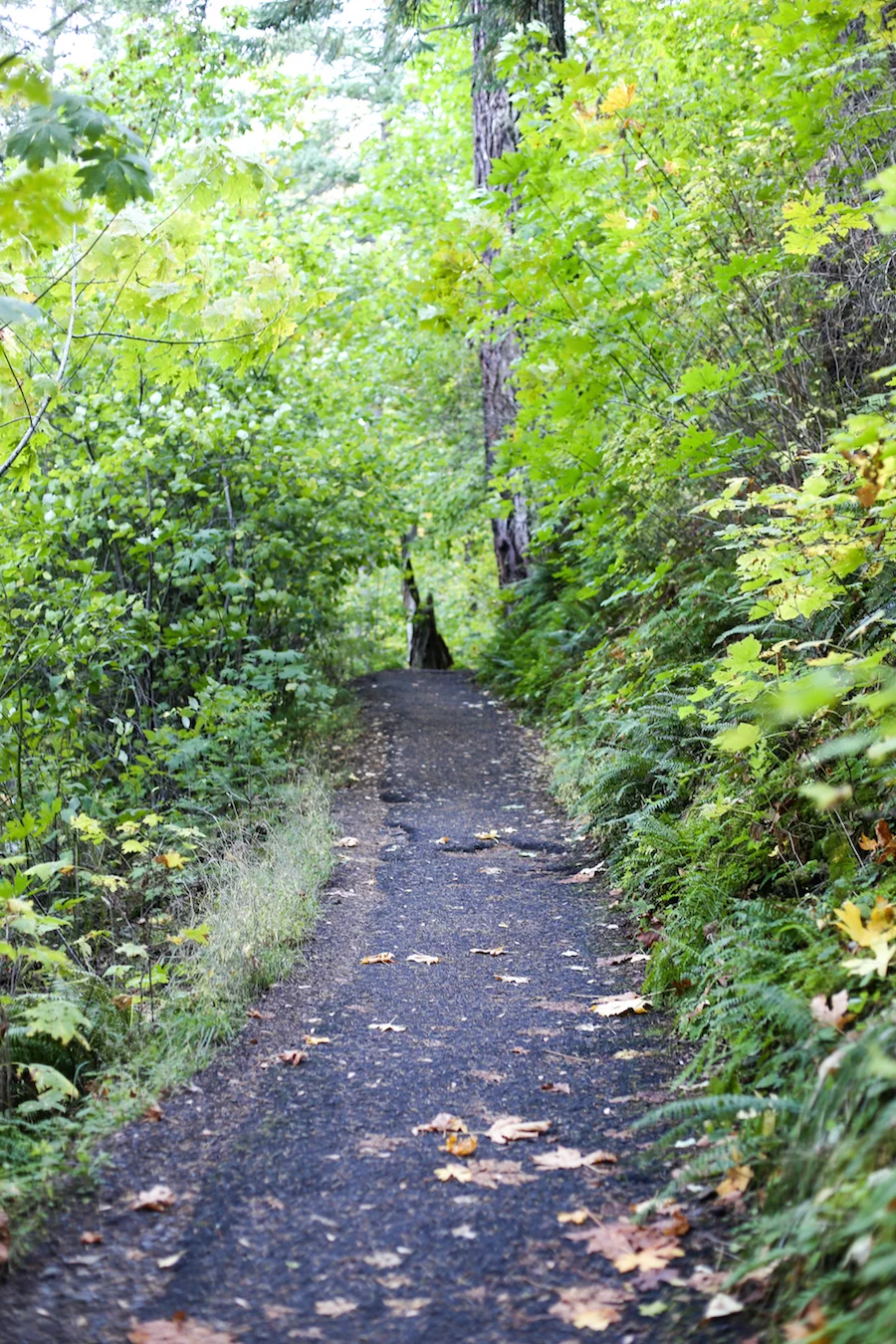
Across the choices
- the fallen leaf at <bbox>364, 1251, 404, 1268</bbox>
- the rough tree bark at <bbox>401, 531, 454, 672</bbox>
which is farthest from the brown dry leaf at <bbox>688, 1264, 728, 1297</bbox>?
the rough tree bark at <bbox>401, 531, 454, 672</bbox>

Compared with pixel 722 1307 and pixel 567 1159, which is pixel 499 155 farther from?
pixel 722 1307

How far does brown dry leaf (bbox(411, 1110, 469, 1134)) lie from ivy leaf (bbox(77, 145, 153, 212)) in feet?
10.7

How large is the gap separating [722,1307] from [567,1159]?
2.65 ft

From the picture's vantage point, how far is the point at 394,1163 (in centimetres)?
289

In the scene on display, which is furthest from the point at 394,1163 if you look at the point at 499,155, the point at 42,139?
the point at 499,155

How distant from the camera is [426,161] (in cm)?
1639

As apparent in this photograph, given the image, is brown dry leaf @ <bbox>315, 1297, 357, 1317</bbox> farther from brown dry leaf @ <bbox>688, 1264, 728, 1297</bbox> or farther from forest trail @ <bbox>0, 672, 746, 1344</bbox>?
brown dry leaf @ <bbox>688, 1264, 728, 1297</bbox>

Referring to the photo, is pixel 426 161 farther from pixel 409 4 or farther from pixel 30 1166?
pixel 30 1166

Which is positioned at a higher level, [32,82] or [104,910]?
[32,82]

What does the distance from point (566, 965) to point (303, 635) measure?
20.7 ft

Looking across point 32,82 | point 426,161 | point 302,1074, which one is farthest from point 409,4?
point 302,1074

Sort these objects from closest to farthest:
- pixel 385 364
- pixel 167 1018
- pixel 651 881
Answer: pixel 167 1018
pixel 651 881
pixel 385 364

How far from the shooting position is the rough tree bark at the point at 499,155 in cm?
997

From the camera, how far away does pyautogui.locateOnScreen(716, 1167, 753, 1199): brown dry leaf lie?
8.14 feet
